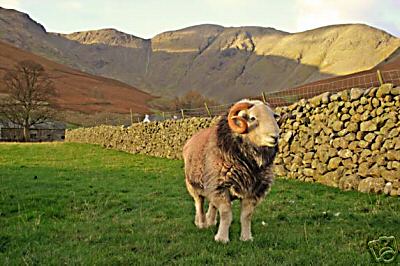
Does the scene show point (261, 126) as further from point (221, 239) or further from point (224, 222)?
point (221, 239)

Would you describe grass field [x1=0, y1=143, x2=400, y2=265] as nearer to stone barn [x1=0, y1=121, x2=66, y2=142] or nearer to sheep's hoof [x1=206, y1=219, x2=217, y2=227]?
sheep's hoof [x1=206, y1=219, x2=217, y2=227]

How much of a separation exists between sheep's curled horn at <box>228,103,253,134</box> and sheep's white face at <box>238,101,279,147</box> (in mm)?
61

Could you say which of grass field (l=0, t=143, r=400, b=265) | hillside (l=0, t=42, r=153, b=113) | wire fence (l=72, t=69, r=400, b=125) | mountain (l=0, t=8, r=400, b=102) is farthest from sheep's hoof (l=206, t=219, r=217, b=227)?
mountain (l=0, t=8, r=400, b=102)

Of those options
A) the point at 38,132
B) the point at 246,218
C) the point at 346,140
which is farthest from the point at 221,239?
the point at 38,132

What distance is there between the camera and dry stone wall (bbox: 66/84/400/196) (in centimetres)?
977

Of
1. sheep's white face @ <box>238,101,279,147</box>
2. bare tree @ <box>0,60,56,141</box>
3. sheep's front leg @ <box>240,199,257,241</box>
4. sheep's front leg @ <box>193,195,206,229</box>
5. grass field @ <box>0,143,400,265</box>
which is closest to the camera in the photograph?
grass field @ <box>0,143,400,265</box>

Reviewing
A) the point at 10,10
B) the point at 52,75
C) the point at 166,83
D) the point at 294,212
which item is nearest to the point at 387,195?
the point at 294,212

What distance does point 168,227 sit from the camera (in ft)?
21.0

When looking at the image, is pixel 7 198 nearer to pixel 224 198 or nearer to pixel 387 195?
pixel 224 198

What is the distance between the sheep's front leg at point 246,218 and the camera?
5.57 metres

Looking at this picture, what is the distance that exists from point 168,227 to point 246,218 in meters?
1.42

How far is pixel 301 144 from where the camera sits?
12.9 meters

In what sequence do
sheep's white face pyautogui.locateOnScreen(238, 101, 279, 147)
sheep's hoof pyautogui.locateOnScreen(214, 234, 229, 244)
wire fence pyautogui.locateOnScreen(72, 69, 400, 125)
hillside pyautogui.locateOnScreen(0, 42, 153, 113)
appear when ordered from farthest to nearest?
hillside pyautogui.locateOnScreen(0, 42, 153, 113)
wire fence pyautogui.locateOnScreen(72, 69, 400, 125)
sheep's hoof pyautogui.locateOnScreen(214, 234, 229, 244)
sheep's white face pyautogui.locateOnScreen(238, 101, 279, 147)

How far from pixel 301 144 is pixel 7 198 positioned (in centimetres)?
869
